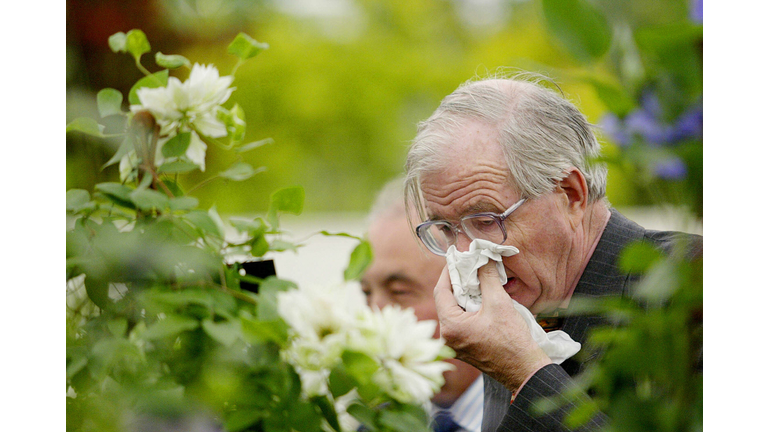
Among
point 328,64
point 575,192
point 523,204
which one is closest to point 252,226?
point 523,204

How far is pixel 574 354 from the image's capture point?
1432mm

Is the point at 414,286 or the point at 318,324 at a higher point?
the point at 318,324

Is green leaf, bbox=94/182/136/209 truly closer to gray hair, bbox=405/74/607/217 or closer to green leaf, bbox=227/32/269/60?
green leaf, bbox=227/32/269/60

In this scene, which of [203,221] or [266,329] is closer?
[266,329]

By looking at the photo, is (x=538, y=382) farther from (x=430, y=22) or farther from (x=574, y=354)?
(x=430, y=22)

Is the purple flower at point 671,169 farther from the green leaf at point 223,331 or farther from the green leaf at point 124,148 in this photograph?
the green leaf at point 124,148

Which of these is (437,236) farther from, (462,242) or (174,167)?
(174,167)

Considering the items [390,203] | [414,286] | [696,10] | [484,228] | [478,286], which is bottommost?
[414,286]

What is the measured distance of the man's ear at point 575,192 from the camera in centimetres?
155

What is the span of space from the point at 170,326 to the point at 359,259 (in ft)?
0.90

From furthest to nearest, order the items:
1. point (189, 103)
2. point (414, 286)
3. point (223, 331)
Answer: point (414, 286)
point (189, 103)
point (223, 331)

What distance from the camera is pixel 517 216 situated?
1.52 meters
